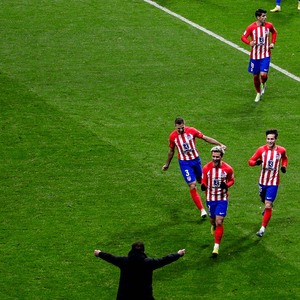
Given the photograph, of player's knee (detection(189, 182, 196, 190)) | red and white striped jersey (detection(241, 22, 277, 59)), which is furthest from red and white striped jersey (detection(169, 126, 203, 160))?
red and white striped jersey (detection(241, 22, 277, 59))

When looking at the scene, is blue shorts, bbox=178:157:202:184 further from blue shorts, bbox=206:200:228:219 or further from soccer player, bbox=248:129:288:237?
blue shorts, bbox=206:200:228:219

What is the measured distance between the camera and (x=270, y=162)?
20750 mm

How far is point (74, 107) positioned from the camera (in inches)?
1113

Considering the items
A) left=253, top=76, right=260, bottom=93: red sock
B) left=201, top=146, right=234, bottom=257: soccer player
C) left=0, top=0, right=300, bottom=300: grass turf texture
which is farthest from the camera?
left=253, top=76, right=260, bottom=93: red sock

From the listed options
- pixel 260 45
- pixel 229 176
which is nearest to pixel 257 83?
pixel 260 45

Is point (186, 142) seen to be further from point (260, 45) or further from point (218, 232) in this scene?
point (260, 45)

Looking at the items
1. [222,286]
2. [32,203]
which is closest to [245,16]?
[32,203]

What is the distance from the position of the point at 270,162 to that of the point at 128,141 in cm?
622

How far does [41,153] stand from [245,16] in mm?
12340

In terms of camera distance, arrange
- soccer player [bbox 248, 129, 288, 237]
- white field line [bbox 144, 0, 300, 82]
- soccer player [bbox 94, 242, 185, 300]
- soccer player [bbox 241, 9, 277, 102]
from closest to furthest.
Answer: soccer player [bbox 94, 242, 185, 300] < soccer player [bbox 248, 129, 288, 237] < soccer player [bbox 241, 9, 277, 102] < white field line [bbox 144, 0, 300, 82]

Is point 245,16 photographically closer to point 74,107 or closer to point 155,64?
point 155,64

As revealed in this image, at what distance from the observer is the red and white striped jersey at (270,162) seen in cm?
2077

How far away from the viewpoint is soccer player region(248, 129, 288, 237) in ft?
68.1

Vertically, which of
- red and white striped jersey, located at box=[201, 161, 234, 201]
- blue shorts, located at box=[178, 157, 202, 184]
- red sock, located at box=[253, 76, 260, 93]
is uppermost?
red sock, located at box=[253, 76, 260, 93]
